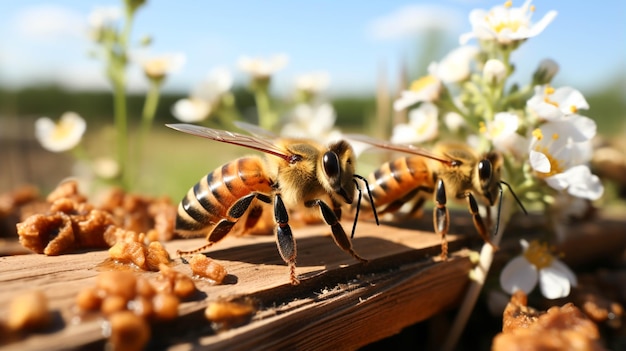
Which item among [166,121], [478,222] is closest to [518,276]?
[478,222]

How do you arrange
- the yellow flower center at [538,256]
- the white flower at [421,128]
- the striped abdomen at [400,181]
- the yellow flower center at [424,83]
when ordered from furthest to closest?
1. the white flower at [421,128]
2. the yellow flower center at [424,83]
3. the striped abdomen at [400,181]
4. the yellow flower center at [538,256]

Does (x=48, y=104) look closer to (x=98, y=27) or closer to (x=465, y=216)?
(x=98, y=27)

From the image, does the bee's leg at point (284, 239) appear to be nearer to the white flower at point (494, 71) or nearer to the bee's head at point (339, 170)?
the bee's head at point (339, 170)

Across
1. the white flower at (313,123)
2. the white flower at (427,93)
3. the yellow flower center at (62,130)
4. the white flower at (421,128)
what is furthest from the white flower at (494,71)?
the yellow flower center at (62,130)

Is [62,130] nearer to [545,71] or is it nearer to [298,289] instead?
[298,289]

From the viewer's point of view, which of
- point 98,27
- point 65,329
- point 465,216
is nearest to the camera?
point 65,329

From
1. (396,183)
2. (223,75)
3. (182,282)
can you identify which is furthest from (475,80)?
(223,75)
